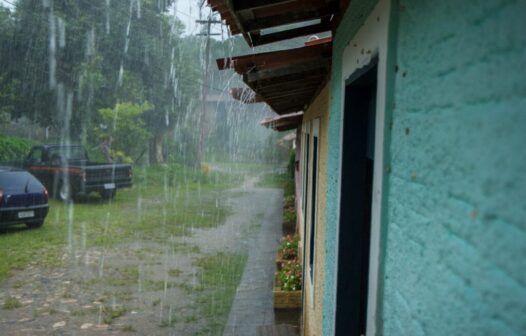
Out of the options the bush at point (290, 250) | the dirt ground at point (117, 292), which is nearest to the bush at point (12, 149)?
the dirt ground at point (117, 292)

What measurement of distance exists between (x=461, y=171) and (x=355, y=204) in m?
1.39

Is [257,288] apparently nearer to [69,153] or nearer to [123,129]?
[69,153]

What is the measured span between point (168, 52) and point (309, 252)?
84.8 ft

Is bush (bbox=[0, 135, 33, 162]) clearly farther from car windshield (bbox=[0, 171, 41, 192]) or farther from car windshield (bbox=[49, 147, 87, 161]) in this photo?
car windshield (bbox=[0, 171, 41, 192])

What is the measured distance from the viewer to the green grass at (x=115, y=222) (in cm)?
1048

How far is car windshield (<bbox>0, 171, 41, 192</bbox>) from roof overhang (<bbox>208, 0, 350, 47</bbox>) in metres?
10.9

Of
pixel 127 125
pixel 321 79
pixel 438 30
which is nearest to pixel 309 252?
pixel 321 79

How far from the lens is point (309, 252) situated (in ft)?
17.4

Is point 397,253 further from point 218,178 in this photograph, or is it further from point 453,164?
point 218,178

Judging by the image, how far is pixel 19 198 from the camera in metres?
11.7

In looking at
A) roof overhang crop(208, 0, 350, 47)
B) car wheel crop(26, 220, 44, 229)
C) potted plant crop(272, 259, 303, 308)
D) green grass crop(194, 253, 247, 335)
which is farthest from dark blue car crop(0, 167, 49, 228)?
roof overhang crop(208, 0, 350, 47)

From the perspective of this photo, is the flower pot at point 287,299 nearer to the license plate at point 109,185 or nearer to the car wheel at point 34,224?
the car wheel at point 34,224

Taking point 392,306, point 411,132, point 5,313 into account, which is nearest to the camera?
point 411,132

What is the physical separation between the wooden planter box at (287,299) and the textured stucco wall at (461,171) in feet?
18.2
